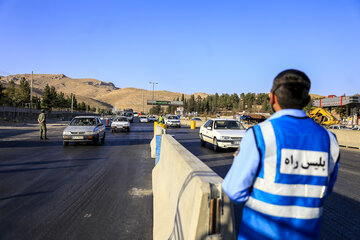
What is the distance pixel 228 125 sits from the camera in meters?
14.4

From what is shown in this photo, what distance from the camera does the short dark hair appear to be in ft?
6.01

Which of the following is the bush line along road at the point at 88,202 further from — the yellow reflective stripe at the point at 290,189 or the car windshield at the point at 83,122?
the car windshield at the point at 83,122

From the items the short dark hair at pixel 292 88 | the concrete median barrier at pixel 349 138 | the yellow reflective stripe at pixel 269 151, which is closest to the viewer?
the yellow reflective stripe at pixel 269 151

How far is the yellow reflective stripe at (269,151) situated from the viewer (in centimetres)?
167

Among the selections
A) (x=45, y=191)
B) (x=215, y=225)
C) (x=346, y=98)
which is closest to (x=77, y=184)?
(x=45, y=191)

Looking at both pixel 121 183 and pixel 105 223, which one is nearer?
pixel 105 223

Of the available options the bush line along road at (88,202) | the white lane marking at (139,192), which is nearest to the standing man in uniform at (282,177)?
the bush line along road at (88,202)

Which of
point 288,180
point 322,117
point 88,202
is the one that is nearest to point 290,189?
point 288,180

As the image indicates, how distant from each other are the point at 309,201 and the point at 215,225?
0.76 m

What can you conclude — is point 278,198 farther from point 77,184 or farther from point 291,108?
point 77,184

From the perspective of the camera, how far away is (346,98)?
45500 millimetres

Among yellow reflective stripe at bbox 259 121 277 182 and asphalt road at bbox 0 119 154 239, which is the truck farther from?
yellow reflective stripe at bbox 259 121 277 182

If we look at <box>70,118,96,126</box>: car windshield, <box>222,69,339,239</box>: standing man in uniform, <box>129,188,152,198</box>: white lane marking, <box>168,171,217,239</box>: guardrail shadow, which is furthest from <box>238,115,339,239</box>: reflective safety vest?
<box>70,118,96,126</box>: car windshield

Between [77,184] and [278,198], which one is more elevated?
[278,198]
